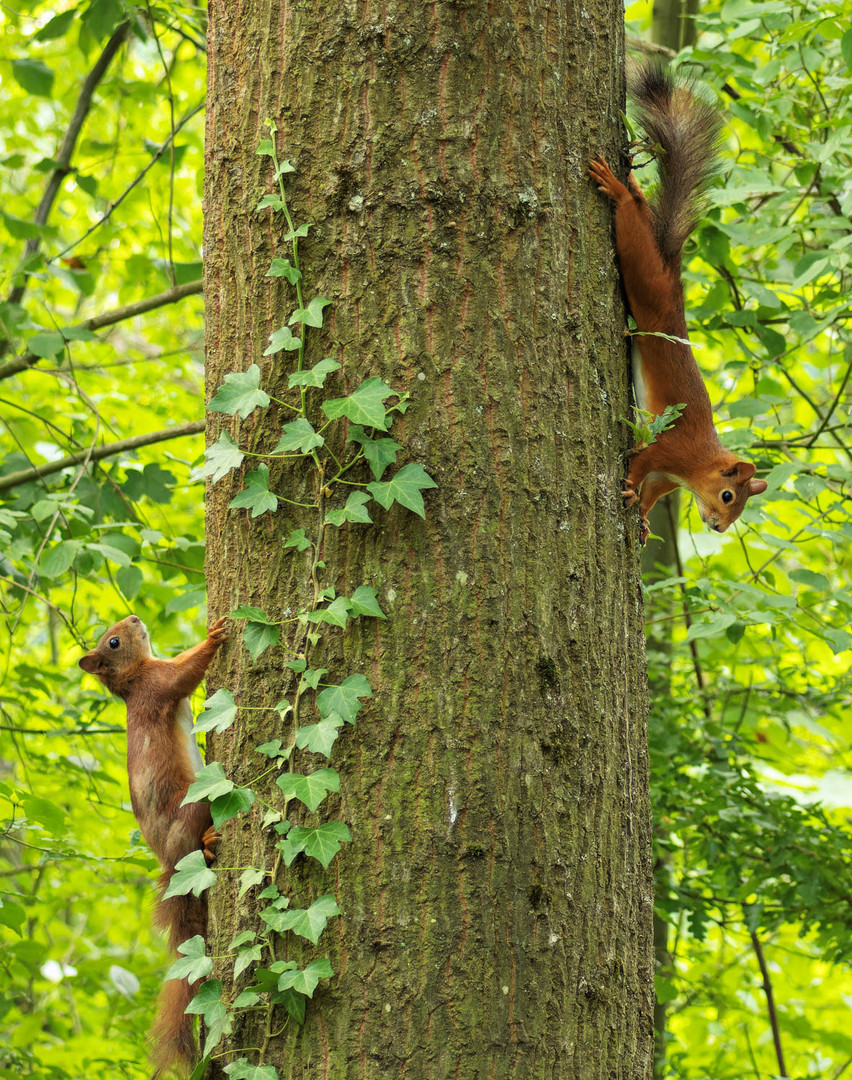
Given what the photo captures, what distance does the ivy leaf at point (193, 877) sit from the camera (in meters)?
1.56

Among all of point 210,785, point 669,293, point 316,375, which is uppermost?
point 669,293

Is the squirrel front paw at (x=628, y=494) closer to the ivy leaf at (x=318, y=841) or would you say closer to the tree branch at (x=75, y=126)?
the ivy leaf at (x=318, y=841)

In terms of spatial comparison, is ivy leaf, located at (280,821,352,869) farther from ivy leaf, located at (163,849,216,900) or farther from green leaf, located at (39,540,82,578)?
green leaf, located at (39,540,82,578)

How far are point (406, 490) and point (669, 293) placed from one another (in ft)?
3.65

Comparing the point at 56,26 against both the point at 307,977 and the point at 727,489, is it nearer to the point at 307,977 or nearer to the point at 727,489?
the point at 727,489

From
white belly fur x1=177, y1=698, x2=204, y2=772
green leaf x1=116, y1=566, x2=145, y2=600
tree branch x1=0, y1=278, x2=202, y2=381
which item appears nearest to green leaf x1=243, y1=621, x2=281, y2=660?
white belly fur x1=177, y1=698, x2=204, y2=772

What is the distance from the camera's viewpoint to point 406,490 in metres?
1.46

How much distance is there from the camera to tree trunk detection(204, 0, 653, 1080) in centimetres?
140

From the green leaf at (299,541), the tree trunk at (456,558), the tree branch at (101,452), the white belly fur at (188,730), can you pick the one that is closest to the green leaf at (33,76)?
the tree branch at (101,452)

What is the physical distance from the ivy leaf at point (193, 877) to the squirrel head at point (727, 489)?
228cm

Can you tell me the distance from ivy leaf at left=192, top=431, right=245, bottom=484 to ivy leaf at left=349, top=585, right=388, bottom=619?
0.32 m

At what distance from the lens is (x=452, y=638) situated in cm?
146

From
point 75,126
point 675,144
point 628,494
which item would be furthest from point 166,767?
point 75,126

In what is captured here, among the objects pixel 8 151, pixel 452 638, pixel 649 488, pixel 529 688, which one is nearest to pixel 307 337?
pixel 452 638
